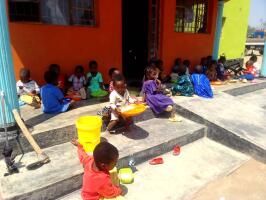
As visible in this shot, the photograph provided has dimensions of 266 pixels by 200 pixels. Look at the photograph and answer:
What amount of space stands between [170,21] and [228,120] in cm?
386

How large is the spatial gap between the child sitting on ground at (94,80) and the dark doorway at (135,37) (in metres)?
2.05

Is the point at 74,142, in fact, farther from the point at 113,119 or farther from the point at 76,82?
the point at 76,82

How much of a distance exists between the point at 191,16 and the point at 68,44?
4745mm

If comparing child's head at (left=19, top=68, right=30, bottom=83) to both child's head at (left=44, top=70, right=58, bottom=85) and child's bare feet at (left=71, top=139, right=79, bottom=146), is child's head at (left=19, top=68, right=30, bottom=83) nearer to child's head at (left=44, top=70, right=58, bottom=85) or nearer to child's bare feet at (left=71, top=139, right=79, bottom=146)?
child's head at (left=44, top=70, right=58, bottom=85)

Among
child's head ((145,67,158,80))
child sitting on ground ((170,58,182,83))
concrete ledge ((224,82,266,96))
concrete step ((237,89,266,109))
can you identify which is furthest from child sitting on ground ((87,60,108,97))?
concrete step ((237,89,266,109))

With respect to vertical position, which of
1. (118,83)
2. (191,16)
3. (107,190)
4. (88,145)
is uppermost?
(191,16)

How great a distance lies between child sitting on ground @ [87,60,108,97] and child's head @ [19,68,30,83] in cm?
132

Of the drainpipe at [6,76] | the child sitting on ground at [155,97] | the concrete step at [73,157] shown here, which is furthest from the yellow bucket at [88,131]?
the child sitting on ground at [155,97]

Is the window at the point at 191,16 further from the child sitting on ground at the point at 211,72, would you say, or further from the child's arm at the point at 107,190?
the child's arm at the point at 107,190

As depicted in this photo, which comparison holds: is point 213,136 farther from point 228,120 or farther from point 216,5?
point 216,5

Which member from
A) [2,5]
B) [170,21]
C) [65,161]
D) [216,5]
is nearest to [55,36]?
[2,5]

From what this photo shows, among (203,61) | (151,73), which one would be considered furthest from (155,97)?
(203,61)

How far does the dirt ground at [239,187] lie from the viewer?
133 inches

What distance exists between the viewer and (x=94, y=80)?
601 cm
